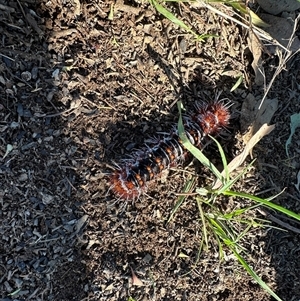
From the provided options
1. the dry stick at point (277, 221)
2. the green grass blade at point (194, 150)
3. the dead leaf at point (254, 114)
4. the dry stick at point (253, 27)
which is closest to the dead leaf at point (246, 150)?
the dead leaf at point (254, 114)

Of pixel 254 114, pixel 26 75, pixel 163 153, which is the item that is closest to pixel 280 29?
pixel 254 114

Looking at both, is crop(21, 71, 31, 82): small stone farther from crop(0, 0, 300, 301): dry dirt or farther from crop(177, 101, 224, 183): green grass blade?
crop(177, 101, 224, 183): green grass blade

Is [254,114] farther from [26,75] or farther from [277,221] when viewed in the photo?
→ [26,75]

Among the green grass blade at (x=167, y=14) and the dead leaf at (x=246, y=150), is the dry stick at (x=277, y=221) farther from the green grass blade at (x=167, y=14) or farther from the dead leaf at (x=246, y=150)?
the green grass blade at (x=167, y=14)

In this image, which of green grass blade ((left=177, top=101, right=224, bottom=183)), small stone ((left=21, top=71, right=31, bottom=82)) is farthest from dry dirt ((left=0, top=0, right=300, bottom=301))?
green grass blade ((left=177, top=101, right=224, bottom=183))

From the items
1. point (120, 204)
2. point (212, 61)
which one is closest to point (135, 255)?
point (120, 204)
